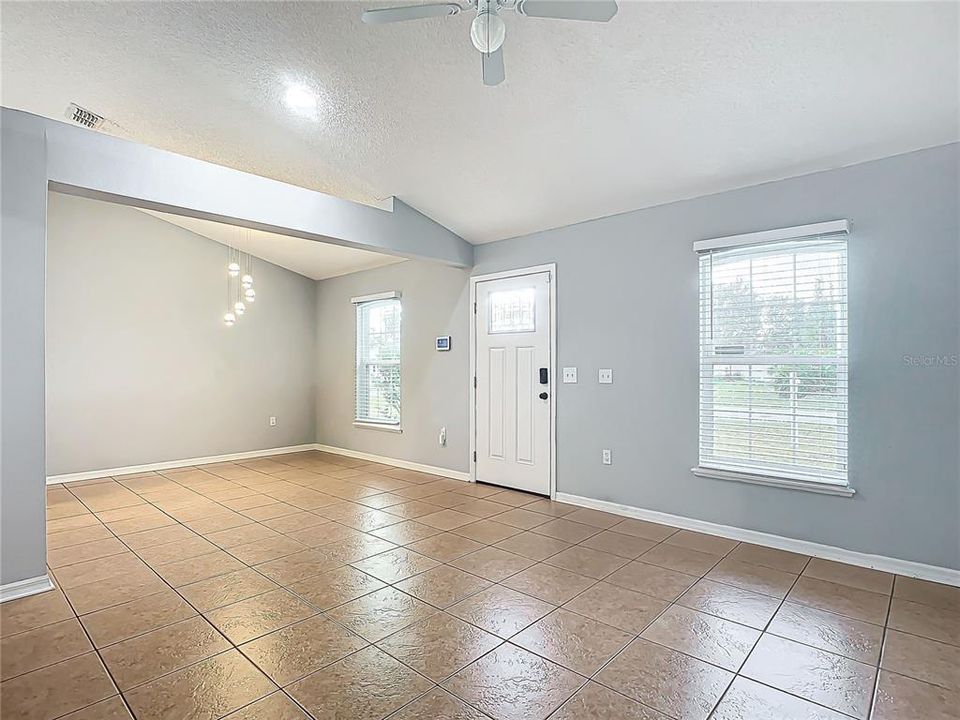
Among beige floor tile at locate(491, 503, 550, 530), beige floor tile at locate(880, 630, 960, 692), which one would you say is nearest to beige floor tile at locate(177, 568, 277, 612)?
beige floor tile at locate(491, 503, 550, 530)

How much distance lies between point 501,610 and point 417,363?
3.80 meters

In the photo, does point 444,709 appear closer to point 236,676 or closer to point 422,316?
point 236,676

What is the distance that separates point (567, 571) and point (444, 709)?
1.41 meters

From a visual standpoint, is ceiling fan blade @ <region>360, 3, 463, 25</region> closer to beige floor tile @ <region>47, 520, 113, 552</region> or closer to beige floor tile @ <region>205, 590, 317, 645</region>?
beige floor tile @ <region>205, 590, 317, 645</region>

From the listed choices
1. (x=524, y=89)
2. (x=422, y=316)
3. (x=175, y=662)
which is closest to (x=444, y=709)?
(x=175, y=662)

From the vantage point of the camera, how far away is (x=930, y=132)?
9.55 feet

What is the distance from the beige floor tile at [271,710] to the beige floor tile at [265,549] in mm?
1496

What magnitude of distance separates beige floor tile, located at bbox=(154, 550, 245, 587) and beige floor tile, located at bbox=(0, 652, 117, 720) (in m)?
0.83

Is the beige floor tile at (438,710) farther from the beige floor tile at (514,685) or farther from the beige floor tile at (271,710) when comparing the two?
the beige floor tile at (271,710)

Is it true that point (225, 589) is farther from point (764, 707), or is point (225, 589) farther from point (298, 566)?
point (764, 707)

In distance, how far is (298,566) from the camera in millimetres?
3252

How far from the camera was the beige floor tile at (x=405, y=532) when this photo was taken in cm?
374

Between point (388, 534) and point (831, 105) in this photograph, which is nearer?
point (831, 105)

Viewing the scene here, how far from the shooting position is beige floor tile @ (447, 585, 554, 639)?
2488 millimetres
